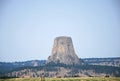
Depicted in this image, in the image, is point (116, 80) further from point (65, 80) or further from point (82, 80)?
point (65, 80)

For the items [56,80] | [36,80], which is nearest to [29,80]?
[36,80]

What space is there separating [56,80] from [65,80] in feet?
21.5

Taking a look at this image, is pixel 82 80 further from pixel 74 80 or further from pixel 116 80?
pixel 116 80

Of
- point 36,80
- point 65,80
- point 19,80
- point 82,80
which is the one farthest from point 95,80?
point 19,80

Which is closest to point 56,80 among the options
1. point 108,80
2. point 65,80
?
point 65,80

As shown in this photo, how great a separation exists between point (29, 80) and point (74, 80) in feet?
106

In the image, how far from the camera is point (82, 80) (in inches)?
7082

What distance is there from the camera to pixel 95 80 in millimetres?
179875

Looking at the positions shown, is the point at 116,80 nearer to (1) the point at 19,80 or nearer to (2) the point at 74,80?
(2) the point at 74,80

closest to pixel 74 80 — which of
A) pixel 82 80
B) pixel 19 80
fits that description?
pixel 82 80

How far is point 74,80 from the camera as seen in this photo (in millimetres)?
182875

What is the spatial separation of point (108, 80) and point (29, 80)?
182 ft

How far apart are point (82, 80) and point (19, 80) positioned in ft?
149

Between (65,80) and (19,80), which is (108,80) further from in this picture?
(19,80)
